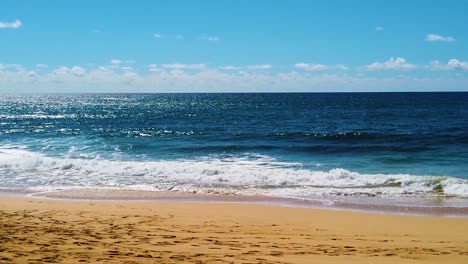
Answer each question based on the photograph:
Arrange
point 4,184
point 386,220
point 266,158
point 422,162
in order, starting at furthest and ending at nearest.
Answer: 1. point 266,158
2. point 422,162
3. point 4,184
4. point 386,220

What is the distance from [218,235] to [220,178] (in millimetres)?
8998

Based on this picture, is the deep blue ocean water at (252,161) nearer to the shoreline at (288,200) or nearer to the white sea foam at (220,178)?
the white sea foam at (220,178)

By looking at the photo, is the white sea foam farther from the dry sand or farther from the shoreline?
the dry sand

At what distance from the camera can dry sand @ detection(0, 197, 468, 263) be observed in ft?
23.8

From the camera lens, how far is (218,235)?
8.74 m

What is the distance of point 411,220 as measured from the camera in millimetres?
10602

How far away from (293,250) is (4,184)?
13609mm

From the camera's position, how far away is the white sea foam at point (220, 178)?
15039 mm

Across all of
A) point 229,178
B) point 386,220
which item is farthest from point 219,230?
point 229,178

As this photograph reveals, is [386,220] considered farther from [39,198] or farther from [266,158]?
[266,158]

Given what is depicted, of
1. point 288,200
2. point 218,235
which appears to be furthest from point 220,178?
point 218,235

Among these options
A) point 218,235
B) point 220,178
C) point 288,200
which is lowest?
point 220,178

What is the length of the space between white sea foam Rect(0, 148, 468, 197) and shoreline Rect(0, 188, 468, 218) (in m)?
0.87

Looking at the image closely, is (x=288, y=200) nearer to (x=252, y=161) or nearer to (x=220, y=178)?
(x=220, y=178)
